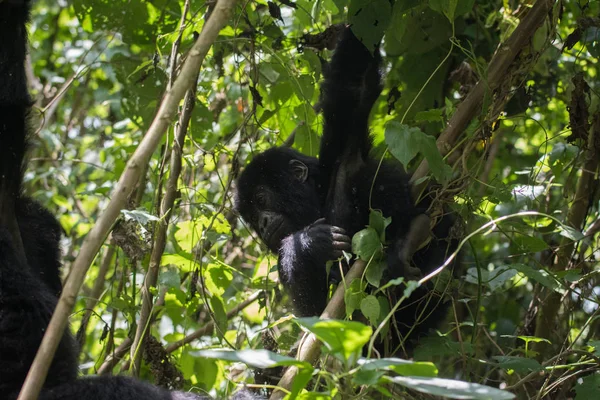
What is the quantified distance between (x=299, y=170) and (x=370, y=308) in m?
1.64

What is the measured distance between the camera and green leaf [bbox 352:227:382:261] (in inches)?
120

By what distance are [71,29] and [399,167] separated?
5.63 m

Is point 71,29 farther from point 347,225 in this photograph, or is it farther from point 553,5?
point 553,5

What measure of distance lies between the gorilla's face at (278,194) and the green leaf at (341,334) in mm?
2225

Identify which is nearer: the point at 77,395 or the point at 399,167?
the point at 77,395

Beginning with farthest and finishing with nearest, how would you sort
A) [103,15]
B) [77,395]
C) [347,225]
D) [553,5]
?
1. [103,15]
2. [347,225]
3. [553,5]
4. [77,395]

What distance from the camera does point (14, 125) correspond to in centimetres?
294

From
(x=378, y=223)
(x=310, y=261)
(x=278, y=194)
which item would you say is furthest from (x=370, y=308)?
(x=278, y=194)

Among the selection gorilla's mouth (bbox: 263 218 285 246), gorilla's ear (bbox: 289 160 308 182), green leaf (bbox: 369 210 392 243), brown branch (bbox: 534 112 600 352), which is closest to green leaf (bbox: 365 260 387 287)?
green leaf (bbox: 369 210 392 243)

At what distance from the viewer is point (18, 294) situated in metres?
2.81

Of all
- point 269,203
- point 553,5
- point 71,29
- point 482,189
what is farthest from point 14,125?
point 71,29

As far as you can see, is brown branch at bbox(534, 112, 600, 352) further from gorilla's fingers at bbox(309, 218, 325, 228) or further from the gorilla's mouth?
the gorilla's mouth

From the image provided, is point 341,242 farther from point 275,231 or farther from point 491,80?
point 491,80

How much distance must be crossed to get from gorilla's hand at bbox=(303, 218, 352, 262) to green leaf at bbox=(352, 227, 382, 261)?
52 centimetres
